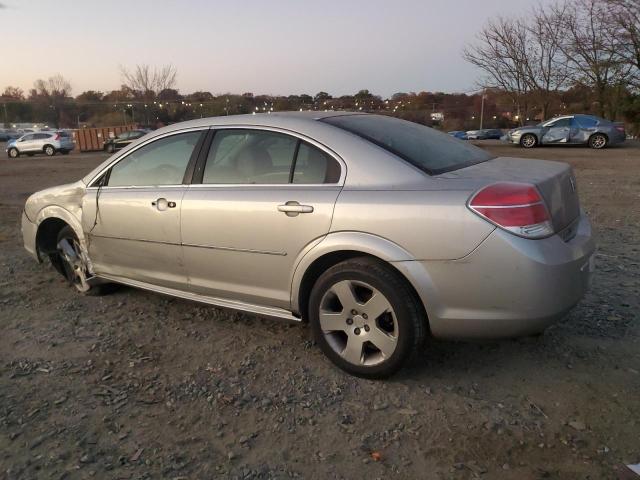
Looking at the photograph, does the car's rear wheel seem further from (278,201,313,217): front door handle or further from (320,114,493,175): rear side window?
(320,114,493,175): rear side window

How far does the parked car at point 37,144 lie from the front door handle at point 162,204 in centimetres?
3108

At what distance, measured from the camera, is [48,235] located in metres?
4.81

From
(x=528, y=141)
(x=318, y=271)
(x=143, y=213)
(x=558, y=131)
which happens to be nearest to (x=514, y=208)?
(x=318, y=271)

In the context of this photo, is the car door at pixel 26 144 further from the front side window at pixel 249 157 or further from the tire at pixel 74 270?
the front side window at pixel 249 157

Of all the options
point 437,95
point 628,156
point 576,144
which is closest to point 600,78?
point 576,144

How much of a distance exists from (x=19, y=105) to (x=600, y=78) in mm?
70767

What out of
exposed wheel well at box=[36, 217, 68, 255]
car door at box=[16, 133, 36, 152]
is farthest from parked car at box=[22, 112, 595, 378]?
car door at box=[16, 133, 36, 152]

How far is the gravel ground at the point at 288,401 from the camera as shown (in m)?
2.36

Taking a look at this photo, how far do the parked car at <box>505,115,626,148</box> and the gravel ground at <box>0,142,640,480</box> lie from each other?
1992 cm

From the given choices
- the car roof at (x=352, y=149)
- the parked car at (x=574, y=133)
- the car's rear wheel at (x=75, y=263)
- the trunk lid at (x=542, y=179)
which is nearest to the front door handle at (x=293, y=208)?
the car roof at (x=352, y=149)

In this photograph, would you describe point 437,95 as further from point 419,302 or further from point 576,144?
point 419,302

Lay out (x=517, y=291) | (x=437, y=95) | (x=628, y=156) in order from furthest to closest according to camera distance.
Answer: (x=437, y=95) → (x=628, y=156) → (x=517, y=291)

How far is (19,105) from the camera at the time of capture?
71375 millimetres

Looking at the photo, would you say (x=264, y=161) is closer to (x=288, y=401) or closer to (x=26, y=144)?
(x=288, y=401)
